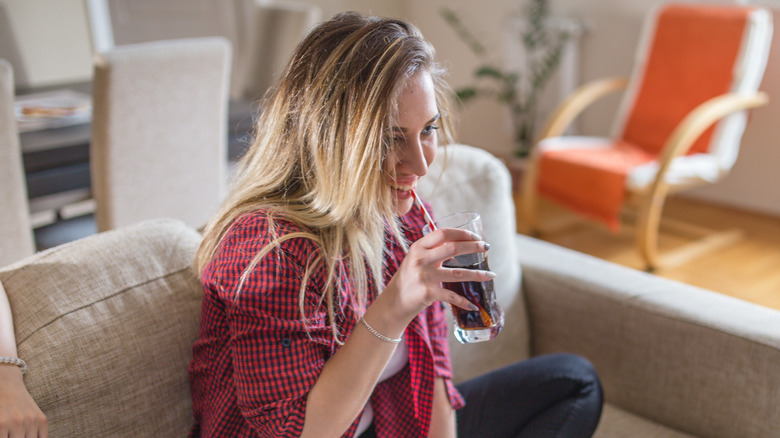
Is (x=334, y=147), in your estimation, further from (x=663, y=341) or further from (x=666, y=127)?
(x=666, y=127)

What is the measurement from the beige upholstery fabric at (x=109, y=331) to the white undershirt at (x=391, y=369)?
0.84 feet

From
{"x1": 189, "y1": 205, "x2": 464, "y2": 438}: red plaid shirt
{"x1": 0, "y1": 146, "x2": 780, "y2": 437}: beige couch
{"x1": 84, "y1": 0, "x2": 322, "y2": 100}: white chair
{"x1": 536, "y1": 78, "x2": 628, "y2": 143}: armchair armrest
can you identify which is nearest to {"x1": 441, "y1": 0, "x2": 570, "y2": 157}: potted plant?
{"x1": 536, "y1": 78, "x2": 628, "y2": 143}: armchair armrest

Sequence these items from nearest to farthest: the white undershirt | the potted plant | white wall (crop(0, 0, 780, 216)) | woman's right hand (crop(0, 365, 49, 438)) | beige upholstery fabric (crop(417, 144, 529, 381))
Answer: woman's right hand (crop(0, 365, 49, 438)), the white undershirt, beige upholstery fabric (crop(417, 144, 529, 381)), white wall (crop(0, 0, 780, 216)), the potted plant

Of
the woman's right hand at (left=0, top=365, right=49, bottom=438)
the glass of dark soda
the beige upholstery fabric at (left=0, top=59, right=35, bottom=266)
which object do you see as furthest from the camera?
the beige upholstery fabric at (left=0, top=59, right=35, bottom=266)

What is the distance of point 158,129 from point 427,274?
143cm

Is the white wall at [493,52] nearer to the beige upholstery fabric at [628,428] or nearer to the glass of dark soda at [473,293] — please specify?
the beige upholstery fabric at [628,428]

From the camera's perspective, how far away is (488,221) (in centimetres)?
141

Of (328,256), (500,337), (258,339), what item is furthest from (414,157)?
(500,337)

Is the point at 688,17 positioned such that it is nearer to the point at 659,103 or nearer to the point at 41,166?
the point at 659,103

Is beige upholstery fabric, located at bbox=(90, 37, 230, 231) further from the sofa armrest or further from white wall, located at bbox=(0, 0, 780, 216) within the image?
white wall, located at bbox=(0, 0, 780, 216)

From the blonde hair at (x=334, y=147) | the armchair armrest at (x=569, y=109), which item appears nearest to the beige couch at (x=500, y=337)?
the blonde hair at (x=334, y=147)

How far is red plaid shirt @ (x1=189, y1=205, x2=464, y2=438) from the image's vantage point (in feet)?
2.80

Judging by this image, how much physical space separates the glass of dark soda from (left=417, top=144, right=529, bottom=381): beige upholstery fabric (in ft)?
1.30

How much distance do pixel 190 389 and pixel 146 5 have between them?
364 cm
